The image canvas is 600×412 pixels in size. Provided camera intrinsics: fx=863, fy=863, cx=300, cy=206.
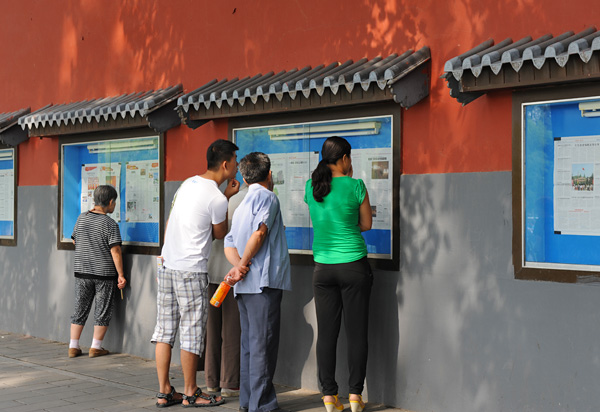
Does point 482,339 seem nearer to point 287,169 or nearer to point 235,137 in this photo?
point 287,169

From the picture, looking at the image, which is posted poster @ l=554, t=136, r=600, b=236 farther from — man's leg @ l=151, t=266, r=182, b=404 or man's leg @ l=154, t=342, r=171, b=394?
man's leg @ l=154, t=342, r=171, b=394

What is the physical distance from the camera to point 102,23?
31.7ft

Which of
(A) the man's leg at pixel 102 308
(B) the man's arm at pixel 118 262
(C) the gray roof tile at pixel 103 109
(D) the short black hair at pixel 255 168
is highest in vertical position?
(C) the gray roof tile at pixel 103 109

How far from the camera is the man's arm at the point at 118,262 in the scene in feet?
29.1

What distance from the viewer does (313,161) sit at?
725 centimetres

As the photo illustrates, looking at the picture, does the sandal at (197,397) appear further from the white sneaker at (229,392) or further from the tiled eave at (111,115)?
the tiled eave at (111,115)

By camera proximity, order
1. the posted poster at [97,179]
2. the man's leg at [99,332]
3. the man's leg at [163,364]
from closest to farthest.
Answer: the man's leg at [163,364], the man's leg at [99,332], the posted poster at [97,179]

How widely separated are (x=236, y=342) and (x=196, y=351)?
19.8 inches

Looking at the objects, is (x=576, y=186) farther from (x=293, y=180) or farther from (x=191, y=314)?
(x=191, y=314)

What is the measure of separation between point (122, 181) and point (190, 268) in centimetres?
309

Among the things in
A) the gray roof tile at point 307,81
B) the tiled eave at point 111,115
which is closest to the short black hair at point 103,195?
the tiled eave at point 111,115

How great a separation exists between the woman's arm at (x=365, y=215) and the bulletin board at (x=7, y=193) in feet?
19.8

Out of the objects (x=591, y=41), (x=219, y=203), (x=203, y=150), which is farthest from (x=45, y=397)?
(x=591, y=41)

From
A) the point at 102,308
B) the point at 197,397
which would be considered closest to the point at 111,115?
the point at 102,308
